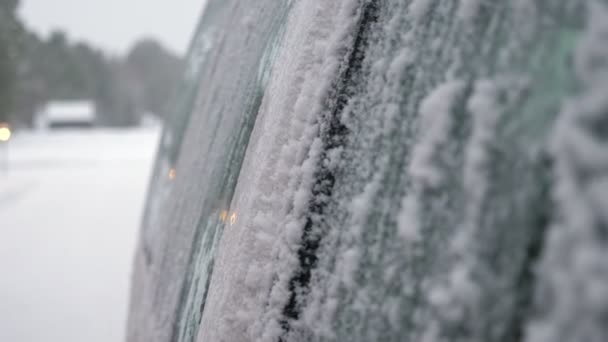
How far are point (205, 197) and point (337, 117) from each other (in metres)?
0.59

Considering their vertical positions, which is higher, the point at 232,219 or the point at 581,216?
the point at 581,216

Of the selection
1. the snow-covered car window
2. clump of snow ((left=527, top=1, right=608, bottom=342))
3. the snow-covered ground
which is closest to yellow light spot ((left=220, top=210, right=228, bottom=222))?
the snow-covered car window

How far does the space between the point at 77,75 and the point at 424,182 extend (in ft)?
177

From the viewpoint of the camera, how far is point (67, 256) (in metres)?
5.31

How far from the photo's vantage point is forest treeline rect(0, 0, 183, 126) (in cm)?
2959

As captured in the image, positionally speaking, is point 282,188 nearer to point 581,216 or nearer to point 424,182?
point 424,182

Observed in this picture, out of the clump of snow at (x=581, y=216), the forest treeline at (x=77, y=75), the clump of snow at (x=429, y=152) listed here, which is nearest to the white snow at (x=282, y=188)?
the clump of snow at (x=429, y=152)

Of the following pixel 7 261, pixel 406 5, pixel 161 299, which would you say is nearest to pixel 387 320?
pixel 406 5

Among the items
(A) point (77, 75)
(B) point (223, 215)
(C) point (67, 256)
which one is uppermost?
(A) point (77, 75)

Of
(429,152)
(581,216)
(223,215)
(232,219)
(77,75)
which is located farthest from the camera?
(77,75)

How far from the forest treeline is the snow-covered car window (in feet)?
106

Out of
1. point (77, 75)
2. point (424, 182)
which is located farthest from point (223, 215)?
point (77, 75)

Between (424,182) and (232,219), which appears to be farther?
(232,219)

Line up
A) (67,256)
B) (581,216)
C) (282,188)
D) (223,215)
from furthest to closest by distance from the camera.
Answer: (67,256) < (223,215) < (282,188) < (581,216)
